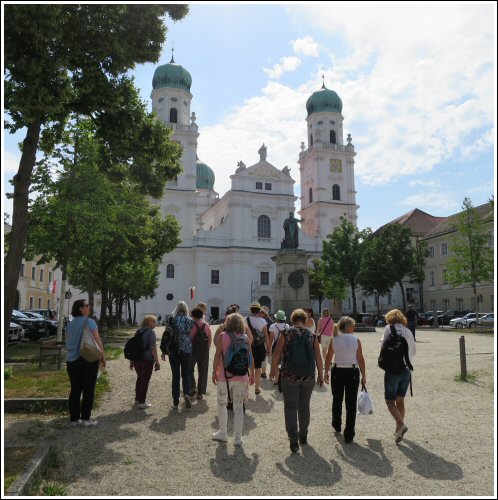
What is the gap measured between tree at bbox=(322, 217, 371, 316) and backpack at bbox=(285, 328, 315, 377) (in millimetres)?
42328

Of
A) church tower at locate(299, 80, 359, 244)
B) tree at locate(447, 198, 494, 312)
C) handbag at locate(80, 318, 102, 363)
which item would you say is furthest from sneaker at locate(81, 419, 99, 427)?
church tower at locate(299, 80, 359, 244)

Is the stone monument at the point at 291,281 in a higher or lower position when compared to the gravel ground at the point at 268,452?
higher

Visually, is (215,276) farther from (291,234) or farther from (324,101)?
(291,234)

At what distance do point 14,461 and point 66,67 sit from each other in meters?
7.85

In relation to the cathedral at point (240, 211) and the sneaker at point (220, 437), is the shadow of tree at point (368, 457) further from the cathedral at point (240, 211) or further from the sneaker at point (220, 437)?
the cathedral at point (240, 211)

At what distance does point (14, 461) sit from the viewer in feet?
19.2

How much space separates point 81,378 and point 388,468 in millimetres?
4701

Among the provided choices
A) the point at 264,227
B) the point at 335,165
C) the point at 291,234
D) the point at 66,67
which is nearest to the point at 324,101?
the point at 335,165

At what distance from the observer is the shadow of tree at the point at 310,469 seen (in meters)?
5.64

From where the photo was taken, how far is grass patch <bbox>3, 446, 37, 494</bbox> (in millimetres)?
5234

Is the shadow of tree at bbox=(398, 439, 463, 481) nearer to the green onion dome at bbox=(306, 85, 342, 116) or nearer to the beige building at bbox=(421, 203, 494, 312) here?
the beige building at bbox=(421, 203, 494, 312)

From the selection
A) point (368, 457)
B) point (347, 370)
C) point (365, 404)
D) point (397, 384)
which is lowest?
point (368, 457)

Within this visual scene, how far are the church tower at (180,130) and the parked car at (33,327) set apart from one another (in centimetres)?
3674

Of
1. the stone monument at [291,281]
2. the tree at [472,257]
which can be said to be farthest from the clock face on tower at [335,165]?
the stone monument at [291,281]
